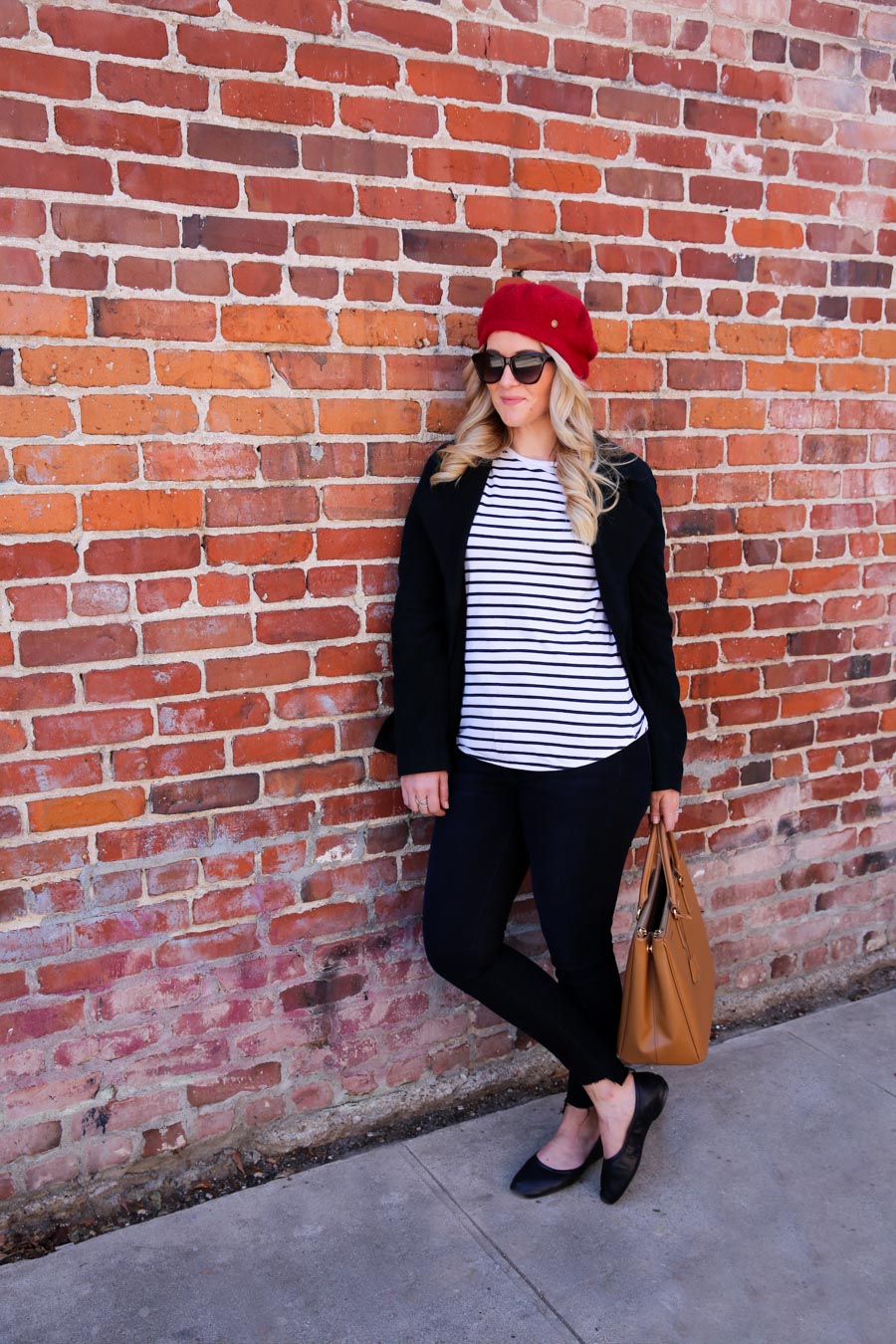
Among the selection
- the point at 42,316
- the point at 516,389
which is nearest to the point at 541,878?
the point at 516,389

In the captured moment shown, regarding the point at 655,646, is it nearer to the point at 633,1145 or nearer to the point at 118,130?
the point at 633,1145

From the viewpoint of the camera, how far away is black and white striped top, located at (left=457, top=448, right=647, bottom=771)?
2.60m

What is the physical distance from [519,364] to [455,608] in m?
0.58

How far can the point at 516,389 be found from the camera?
2.58 meters

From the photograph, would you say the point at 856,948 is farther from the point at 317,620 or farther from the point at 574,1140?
the point at 317,620

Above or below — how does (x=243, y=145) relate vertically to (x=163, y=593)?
above

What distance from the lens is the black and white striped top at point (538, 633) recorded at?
103 inches

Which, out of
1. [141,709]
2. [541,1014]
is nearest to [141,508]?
[141,709]

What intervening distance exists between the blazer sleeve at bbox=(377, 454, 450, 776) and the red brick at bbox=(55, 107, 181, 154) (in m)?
0.93

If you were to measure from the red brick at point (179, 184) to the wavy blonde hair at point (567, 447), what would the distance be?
70cm

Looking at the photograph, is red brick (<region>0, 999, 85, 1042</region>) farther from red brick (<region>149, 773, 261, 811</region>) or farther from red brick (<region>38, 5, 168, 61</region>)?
red brick (<region>38, 5, 168, 61</region>)

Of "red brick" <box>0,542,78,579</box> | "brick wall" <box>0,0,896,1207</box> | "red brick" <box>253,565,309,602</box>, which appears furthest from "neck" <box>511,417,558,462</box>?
"red brick" <box>0,542,78,579</box>

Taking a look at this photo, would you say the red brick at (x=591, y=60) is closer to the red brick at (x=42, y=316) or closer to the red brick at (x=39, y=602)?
the red brick at (x=42, y=316)

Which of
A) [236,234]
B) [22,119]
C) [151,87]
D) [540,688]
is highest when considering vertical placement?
[151,87]
